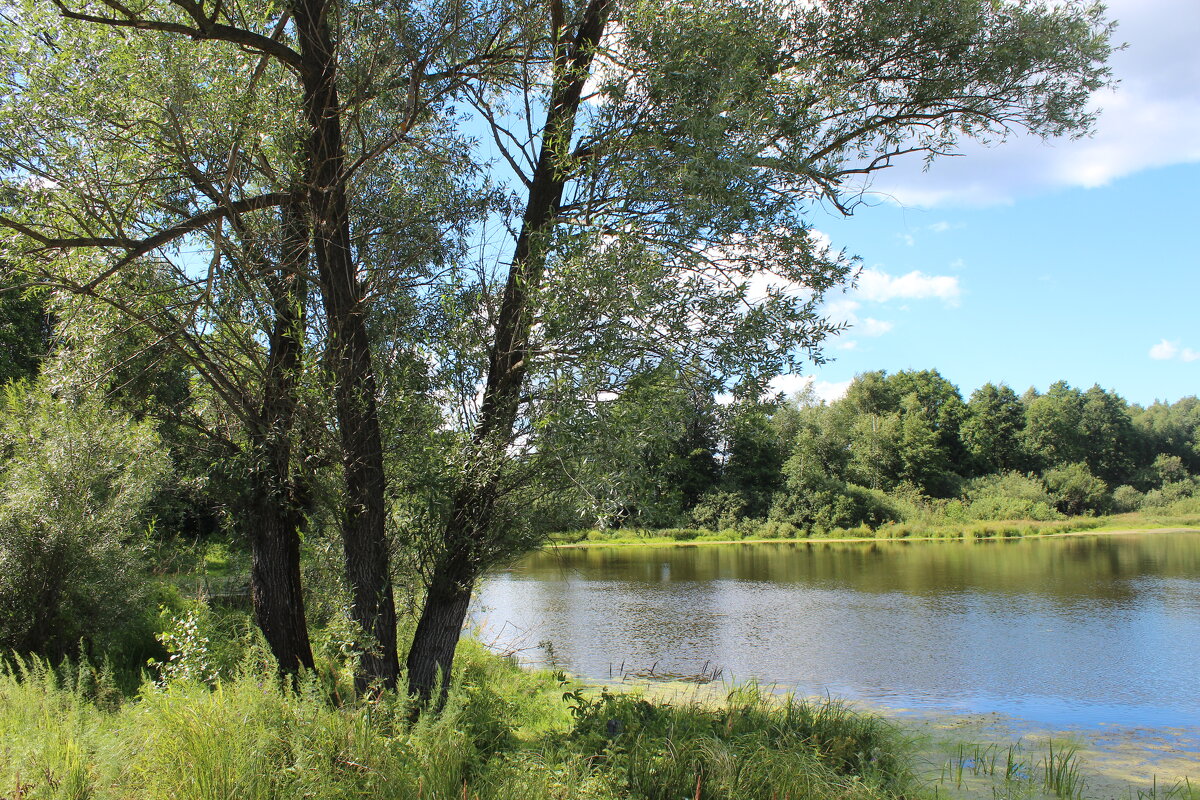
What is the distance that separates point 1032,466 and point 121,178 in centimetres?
5958

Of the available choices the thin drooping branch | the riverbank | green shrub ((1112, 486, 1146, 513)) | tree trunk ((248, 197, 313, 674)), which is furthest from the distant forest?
the thin drooping branch

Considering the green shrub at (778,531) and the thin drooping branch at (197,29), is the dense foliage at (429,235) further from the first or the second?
the green shrub at (778,531)

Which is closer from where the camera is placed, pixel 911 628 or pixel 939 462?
pixel 911 628

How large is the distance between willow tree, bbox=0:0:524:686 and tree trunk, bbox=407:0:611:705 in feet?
1.20

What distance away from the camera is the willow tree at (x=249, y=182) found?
5.76 metres

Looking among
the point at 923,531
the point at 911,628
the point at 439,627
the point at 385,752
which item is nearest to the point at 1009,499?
the point at 923,531

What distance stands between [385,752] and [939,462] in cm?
5047

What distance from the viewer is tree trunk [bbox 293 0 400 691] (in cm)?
591

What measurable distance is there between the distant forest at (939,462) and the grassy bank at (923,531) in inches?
16.7

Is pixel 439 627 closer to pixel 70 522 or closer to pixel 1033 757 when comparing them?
pixel 70 522

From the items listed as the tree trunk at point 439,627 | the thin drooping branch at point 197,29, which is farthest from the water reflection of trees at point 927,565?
the thin drooping branch at point 197,29

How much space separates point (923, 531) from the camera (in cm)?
3900

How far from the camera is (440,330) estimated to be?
247 inches

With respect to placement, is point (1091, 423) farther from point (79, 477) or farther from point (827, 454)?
point (79, 477)
